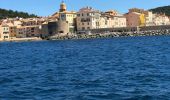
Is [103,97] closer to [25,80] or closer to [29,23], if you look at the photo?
[25,80]

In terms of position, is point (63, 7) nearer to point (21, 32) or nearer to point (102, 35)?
point (21, 32)

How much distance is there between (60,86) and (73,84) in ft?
2.17

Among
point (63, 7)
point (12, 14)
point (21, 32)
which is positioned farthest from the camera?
point (12, 14)

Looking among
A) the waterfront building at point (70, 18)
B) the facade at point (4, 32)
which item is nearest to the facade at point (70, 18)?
the waterfront building at point (70, 18)

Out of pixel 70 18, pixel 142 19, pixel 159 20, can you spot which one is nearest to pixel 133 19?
pixel 142 19

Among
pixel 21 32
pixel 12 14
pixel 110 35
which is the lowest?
pixel 110 35

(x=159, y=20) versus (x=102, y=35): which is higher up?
(x=159, y=20)

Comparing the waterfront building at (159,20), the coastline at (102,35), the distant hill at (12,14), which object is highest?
the distant hill at (12,14)

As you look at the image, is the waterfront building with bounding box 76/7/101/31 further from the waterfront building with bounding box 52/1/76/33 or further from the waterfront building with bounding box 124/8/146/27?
the waterfront building with bounding box 124/8/146/27

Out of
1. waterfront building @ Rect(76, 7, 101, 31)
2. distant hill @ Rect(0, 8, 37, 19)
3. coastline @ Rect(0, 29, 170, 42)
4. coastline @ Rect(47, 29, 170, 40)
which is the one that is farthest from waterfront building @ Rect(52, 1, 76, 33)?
distant hill @ Rect(0, 8, 37, 19)

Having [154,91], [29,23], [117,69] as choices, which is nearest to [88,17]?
[29,23]

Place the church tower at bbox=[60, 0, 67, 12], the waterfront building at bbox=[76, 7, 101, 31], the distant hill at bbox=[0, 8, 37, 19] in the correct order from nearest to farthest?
the waterfront building at bbox=[76, 7, 101, 31]
the church tower at bbox=[60, 0, 67, 12]
the distant hill at bbox=[0, 8, 37, 19]

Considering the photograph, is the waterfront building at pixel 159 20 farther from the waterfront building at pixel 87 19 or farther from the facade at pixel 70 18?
the facade at pixel 70 18

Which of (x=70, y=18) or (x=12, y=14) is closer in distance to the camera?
(x=70, y=18)
